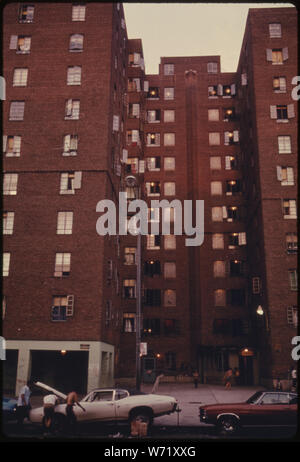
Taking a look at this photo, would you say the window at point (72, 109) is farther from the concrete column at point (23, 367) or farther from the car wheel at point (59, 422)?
the car wheel at point (59, 422)

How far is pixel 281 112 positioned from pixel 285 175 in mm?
7092

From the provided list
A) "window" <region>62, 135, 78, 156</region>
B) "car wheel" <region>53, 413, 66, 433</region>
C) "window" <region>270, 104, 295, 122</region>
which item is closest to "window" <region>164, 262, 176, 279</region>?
"window" <region>270, 104, 295, 122</region>

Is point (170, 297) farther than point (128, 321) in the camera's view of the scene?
Yes

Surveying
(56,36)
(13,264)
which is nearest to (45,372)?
(13,264)

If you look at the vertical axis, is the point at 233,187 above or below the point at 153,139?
below

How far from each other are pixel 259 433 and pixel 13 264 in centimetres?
2386

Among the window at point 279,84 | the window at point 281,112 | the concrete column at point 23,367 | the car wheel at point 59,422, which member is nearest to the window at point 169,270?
the window at point 281,112

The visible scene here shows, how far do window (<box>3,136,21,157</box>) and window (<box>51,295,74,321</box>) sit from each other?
1302 centimetres

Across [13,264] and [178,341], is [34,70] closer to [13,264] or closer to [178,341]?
[13,264]

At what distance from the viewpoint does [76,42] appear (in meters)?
38.5

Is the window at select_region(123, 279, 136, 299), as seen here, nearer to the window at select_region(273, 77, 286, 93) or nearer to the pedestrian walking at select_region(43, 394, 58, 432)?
the window at select_region(273, 77, 286, 93)

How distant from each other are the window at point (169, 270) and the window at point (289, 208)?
17.3 m

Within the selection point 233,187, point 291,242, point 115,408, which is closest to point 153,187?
point 233,187

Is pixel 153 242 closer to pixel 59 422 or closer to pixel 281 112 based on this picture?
pixel 281 112
